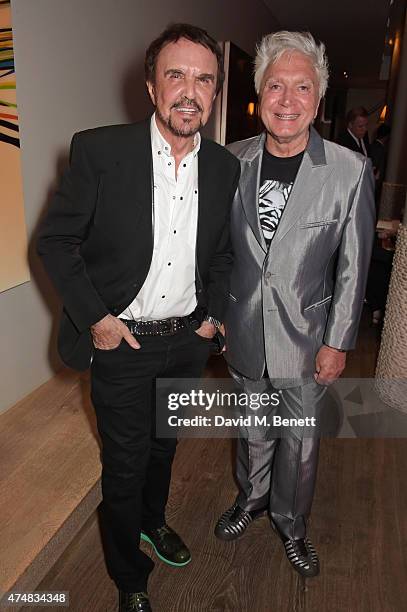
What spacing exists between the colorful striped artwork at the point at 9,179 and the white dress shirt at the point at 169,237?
902 mm

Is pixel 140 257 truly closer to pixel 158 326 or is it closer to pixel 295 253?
pixel 158 326

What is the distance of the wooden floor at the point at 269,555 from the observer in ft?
5.72

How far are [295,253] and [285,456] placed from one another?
2.46ft

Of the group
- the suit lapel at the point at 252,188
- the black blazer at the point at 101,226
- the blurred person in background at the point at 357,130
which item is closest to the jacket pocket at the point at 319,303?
the suit lapel at the point at 252,188

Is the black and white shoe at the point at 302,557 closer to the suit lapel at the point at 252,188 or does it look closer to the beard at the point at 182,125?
the suit lapel at the point at 252,188

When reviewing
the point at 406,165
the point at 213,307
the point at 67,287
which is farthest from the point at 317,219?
the point at 406,165

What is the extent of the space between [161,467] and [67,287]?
74cm

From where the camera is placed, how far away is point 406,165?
4.99 m

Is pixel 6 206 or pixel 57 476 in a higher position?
pixel 6 206

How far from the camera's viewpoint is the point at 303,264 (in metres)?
1.61

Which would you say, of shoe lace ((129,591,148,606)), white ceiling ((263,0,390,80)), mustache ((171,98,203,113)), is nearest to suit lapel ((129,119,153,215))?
mustache ((171,98,203,113))

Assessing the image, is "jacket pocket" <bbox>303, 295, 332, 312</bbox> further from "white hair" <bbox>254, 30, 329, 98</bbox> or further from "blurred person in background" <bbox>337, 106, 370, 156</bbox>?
"blurred person in background" <bbox>337, 106, 370, 156</bbox>

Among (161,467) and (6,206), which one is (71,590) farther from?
(6,206)

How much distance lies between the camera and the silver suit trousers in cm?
179
